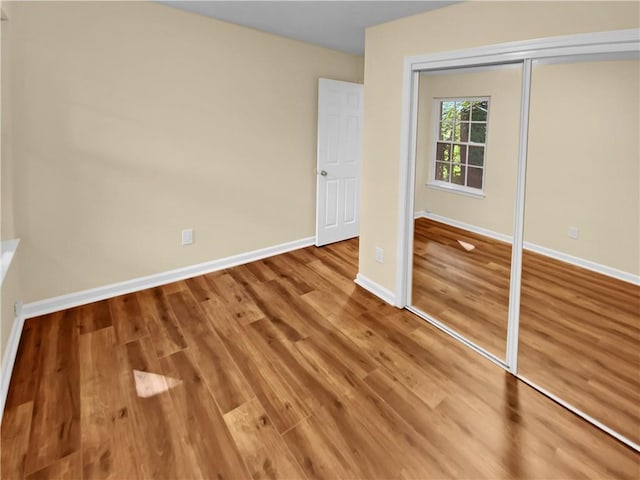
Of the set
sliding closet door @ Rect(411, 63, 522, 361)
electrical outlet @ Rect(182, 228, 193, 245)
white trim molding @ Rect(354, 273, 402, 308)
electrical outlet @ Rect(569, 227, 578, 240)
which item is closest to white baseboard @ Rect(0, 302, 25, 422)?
electrical outlet @ Rect(182, 228, 193, 245)

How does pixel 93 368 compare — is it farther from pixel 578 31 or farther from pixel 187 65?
pixel 578 31

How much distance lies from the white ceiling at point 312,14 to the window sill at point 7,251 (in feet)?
7.13

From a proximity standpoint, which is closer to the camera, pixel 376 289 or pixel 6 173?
pixel 6 173

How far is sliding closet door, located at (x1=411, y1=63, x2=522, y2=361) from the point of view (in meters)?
2.36

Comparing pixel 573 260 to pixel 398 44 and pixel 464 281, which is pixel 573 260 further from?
pixel 398 44

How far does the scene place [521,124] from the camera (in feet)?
6.89

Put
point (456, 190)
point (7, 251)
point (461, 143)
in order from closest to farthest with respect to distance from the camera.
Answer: point (7, 251) < point (461, 143) < point (456, 190)

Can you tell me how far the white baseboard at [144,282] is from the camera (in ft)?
9.45

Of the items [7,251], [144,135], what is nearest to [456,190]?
[144,135]

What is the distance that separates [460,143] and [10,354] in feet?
11.0

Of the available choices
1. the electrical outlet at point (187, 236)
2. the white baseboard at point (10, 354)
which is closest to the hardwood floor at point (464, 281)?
the electrical outlet at point (187, 236)

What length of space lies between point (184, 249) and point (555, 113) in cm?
314

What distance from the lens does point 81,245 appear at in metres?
2.96

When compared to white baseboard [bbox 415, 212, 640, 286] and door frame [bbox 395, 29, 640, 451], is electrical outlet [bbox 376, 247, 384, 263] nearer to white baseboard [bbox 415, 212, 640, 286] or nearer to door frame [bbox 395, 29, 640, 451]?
door frame [bbox 395, 29, 640, 451]
